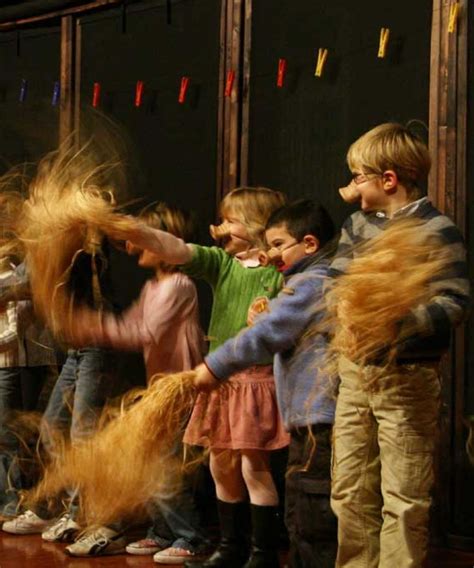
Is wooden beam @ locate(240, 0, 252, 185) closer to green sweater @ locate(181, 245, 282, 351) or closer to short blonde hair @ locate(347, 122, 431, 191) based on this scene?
green sweater @ locate(181, 245, 282, 351)

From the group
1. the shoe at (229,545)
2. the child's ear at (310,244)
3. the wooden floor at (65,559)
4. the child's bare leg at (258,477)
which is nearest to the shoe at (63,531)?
the wooden floor at (65,559)

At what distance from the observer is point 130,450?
269 cm

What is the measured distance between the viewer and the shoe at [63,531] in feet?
12.4

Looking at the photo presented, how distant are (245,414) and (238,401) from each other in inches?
2.0

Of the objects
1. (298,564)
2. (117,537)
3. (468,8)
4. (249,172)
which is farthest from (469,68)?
(117,537)

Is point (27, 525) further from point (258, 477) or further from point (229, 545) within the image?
point (258, 477)

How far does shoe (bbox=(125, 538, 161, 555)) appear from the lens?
143 inches

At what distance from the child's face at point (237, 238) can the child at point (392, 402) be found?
523 millimetres

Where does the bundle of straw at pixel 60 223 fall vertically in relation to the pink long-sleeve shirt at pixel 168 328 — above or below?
above

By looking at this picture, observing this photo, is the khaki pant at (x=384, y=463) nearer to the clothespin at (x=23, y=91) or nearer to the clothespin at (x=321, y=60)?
the clothespin at (x=321, y=60)

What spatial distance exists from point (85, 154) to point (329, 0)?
116 cm

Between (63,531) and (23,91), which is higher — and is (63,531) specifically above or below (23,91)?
below

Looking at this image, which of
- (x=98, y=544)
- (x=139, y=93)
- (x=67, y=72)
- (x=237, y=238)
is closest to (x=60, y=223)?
(x=237, y=238)

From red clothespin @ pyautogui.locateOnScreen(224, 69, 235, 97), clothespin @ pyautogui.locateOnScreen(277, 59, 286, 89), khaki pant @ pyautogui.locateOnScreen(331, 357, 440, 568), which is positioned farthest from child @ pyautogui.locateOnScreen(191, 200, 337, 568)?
red clothespin @ pyautogui.locateOnScreen(224, 69, 235, 97)
